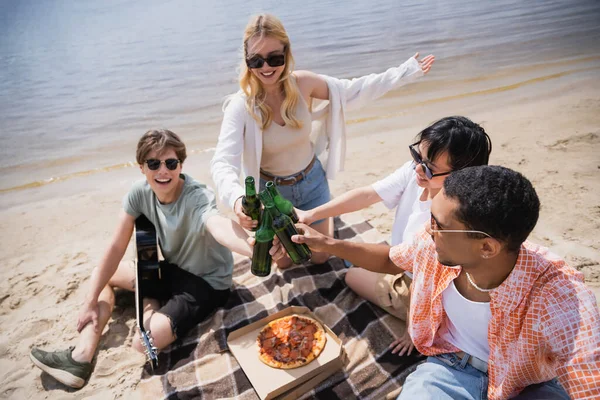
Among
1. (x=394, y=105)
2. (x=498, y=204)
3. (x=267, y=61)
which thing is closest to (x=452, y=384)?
(x=498, y=204)

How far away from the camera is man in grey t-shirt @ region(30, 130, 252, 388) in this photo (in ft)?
11.0

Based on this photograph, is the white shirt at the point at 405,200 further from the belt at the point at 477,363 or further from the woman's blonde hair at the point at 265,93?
the woman's blonde hair at the point at 265,93

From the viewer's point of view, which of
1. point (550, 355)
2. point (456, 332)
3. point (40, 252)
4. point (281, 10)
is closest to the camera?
point (550, 355)

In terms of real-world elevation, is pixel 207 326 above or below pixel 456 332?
below

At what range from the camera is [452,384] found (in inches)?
90.2

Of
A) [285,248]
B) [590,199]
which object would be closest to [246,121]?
[285,248]

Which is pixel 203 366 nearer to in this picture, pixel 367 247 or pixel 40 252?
pixel 367 247

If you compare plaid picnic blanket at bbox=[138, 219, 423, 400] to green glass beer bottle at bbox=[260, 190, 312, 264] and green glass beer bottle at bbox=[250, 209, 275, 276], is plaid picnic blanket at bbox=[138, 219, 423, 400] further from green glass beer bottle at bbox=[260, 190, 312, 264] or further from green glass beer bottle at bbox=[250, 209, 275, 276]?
green glass beer bottle at bbox=[260, 190, 312, 264]

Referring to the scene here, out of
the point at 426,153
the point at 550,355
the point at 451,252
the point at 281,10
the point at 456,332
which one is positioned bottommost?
the point at 456,332

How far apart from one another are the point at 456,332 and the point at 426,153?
1.14 meters

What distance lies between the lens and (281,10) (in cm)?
2456

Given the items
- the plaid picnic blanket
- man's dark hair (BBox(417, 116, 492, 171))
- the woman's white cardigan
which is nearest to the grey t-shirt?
the woman's white cardigan

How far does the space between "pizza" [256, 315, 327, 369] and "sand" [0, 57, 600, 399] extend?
1151 mm

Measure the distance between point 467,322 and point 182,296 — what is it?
2.35 meters
